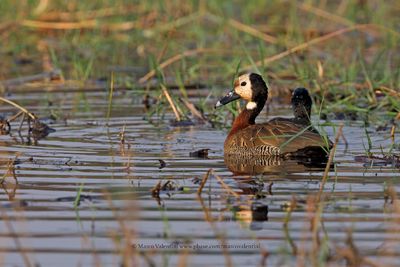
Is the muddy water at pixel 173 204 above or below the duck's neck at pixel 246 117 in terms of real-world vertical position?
below

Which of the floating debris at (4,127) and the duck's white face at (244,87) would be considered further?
the floating debris at (4,127)

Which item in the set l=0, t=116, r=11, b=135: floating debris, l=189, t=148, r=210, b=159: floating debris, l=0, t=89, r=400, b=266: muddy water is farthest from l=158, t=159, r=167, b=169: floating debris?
l=0, t=116, r=11, b=135: floating debris

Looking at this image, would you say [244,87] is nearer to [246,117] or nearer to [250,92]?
[250,92]

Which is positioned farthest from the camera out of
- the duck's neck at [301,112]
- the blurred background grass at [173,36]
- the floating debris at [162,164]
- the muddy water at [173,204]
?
the blurred background grass at [173,36]

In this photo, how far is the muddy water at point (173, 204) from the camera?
20.8 feet

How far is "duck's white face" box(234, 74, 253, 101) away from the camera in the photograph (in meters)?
11.3

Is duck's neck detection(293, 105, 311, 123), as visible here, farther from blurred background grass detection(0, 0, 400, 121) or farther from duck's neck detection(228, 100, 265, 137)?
blurred background grass detection(0, 0, 400, 121)

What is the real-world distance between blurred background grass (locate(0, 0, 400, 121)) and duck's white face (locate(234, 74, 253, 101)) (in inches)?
128

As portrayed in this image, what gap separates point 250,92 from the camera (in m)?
11.3

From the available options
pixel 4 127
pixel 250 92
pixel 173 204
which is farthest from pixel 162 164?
pixel 4 127

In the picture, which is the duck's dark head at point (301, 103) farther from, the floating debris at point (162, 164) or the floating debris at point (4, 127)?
the floating debris at point (4, 127)

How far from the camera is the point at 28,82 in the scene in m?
15.5

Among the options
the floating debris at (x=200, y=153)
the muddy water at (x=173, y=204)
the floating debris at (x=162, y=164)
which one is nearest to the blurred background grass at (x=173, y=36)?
the muddy water at (x=173, y=204)

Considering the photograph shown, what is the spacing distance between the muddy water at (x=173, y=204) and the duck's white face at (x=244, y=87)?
537 mm
